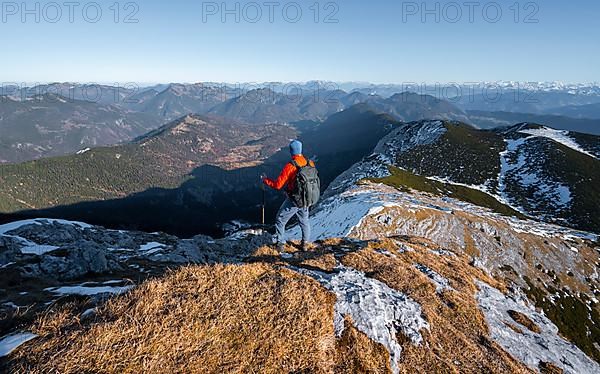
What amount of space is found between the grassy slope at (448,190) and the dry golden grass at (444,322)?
97120mm

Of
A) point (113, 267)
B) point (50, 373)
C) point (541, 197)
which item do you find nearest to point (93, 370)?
point (50, 373)

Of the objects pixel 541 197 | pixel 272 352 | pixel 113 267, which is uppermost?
pixel 272 352

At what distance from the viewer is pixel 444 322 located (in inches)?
461

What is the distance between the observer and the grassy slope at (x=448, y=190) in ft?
371

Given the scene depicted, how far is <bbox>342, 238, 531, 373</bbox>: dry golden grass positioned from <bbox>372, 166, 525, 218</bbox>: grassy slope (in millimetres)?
97120

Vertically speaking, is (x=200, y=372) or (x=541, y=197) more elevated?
(x=200, y=372)

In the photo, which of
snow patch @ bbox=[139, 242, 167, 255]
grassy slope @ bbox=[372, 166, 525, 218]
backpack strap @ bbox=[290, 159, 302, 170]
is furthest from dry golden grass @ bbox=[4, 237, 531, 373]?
grassy slope @ bbox=[372, 166, 525, 218]

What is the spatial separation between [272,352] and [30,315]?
6.45 meters

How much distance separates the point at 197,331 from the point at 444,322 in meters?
8.86

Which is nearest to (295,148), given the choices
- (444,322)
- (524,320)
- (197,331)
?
(197,331)

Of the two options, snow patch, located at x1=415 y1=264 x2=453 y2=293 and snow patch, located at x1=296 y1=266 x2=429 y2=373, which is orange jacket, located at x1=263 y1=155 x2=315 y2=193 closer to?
snow patch, located at x1=296 y1=266 x2=429 y2=373

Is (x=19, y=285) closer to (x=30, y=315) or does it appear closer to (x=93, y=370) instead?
(x=30, y=315)

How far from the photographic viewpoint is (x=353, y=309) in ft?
34.1

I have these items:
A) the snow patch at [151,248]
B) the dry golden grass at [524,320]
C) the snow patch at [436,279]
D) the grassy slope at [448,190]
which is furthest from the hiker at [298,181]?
the grassy slope at [448,190]
